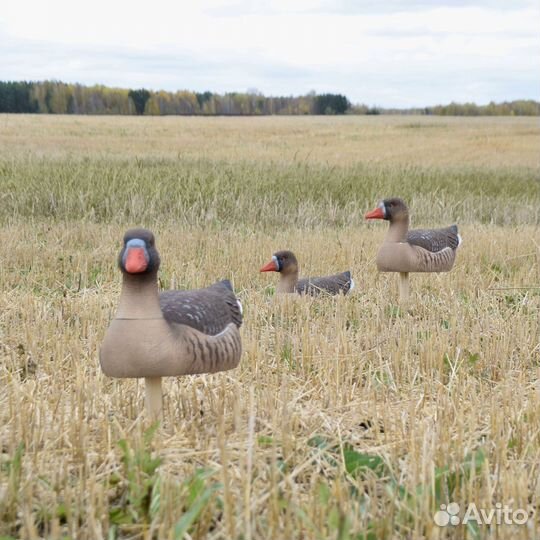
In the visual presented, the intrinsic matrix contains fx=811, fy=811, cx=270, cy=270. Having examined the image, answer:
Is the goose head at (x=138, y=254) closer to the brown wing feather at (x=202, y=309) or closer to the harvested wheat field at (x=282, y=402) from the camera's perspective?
the brown wing feather at (x=202, y=309)

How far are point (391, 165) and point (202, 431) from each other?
19.0 m

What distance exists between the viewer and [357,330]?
21.9ft

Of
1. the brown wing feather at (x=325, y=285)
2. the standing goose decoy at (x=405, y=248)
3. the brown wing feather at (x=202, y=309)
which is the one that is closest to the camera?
the brown wing feather at (x=202, y=309)

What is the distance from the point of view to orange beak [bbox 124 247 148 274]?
3.45 meters

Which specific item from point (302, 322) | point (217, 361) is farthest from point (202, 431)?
point (302, 322)

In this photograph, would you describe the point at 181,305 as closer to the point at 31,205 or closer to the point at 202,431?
the point at 202,431

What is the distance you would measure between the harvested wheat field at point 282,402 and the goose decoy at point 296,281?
0.60 feet

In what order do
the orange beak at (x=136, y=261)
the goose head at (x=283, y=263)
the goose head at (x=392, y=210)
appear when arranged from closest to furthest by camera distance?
the orange beak at (x=136, y=261) → the goose head at (x=392, y=210) → the goose head at (x=283, y=263)

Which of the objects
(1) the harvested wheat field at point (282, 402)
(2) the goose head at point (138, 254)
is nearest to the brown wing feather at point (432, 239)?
(1) the harvested wheat field at point (282, 402)

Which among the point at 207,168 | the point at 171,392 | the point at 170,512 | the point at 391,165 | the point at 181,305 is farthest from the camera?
the point at 391,165

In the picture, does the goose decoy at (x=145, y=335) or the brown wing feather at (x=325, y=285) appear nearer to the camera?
the goose decoy at (x=145, y=335)

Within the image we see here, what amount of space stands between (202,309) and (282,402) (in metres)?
0.65

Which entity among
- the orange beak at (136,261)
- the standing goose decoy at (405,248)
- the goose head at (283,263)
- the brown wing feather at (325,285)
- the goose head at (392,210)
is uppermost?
the orange beak at (136,261)

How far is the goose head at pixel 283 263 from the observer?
294 inches
